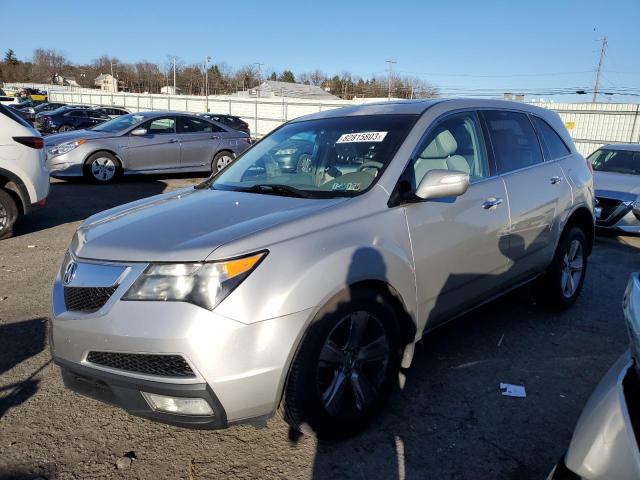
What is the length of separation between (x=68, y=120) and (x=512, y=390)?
81.9 feet

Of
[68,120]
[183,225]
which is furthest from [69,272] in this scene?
[68,120]

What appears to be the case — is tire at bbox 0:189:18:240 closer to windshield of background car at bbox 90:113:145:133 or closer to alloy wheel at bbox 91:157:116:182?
alloy wheel at bbox 91:157:116:182

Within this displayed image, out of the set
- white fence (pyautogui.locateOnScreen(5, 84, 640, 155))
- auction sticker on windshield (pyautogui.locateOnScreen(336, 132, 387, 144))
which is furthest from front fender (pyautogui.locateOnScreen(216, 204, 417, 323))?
white fence (pyautogui.locateOnScreen(5, 84, 640, 155))

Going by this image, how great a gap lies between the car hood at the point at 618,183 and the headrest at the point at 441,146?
591 centimetres

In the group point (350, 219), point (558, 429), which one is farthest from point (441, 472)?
point (350, 219)

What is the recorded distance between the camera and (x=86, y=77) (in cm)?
11544

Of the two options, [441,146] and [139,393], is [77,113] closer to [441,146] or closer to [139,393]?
[441,146]

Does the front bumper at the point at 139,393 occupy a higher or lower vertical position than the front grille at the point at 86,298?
lower

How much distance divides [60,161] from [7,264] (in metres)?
5.83

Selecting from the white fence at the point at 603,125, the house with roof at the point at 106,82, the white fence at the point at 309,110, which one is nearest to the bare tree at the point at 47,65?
the house with roof at the point at 106,82

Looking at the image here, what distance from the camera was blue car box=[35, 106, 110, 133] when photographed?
23562 millimetres

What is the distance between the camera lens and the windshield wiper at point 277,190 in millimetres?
3086

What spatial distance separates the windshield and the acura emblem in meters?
9.21

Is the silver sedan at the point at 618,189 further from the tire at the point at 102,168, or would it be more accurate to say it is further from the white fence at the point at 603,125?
the white fence at the point at 603,125
